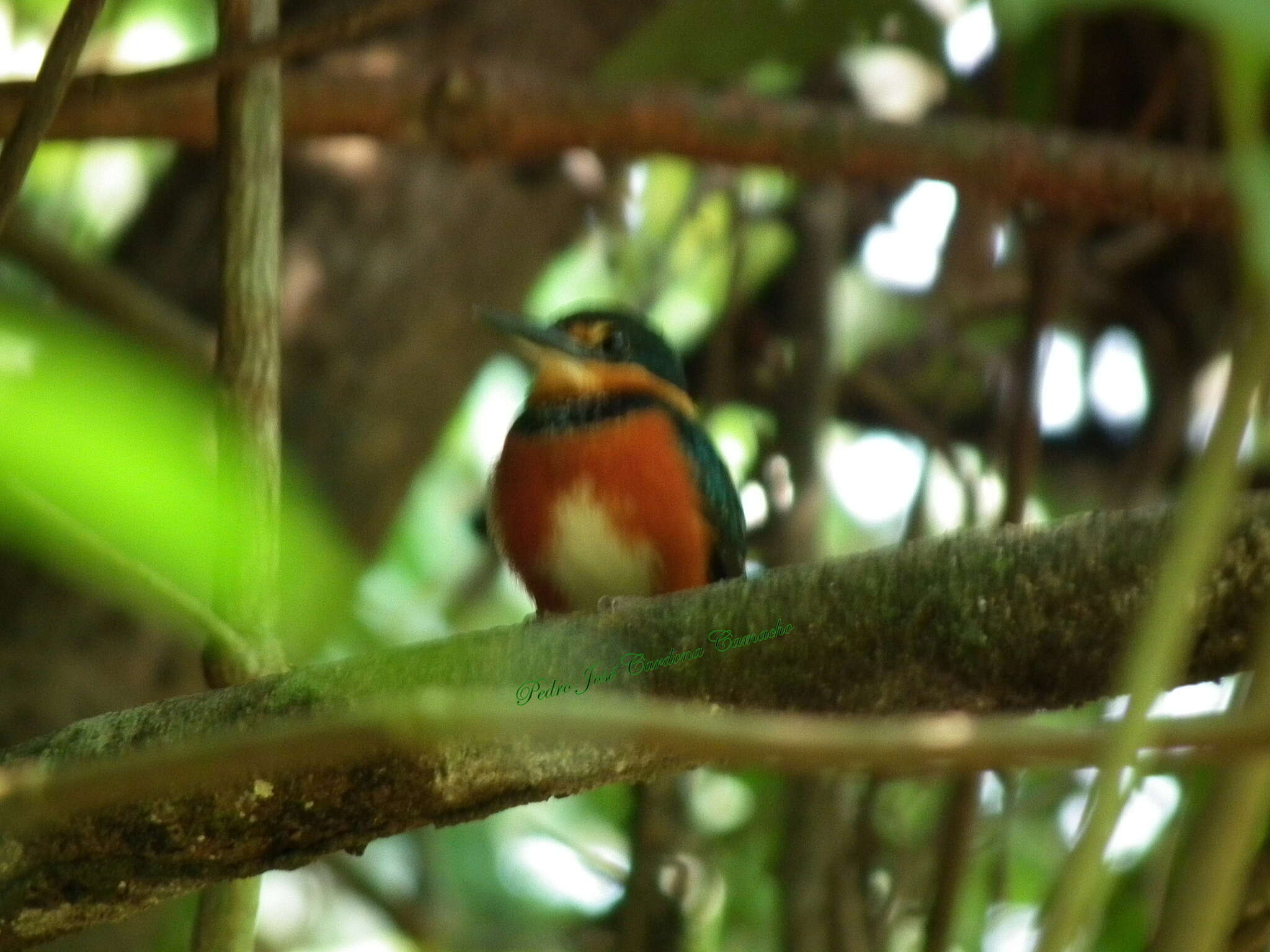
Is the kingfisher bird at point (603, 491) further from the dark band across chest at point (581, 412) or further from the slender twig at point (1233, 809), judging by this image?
the slender twig at point (1233, 809)

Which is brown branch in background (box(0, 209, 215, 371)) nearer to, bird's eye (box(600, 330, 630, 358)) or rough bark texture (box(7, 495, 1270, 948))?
bird's eye (box(600, 330, 630, 358))

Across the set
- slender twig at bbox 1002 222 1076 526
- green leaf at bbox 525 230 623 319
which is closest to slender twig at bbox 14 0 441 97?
slender twig at bbox 1002 222 1076 526

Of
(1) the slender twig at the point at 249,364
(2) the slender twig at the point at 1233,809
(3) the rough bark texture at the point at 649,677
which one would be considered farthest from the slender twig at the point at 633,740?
(1) the slender twig at the point at 249,364

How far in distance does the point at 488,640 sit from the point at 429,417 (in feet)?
8.11

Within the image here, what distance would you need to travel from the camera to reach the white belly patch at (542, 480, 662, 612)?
3791 mm

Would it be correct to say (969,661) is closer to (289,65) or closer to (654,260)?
(289,65)

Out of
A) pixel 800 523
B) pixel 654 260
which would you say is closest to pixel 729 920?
pixel 800 523

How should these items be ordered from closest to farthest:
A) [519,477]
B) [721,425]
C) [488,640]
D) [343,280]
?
[488,640] < [519,477] < [343,280] < [721,425]

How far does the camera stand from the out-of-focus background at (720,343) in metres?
3.88

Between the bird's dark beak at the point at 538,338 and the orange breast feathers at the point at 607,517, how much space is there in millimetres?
262

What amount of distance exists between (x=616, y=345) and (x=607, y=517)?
Answer: 2.16ft

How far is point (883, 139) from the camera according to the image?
3.54 metres

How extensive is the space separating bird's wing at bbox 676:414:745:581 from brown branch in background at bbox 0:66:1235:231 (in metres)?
0.73

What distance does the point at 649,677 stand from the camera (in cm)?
197
